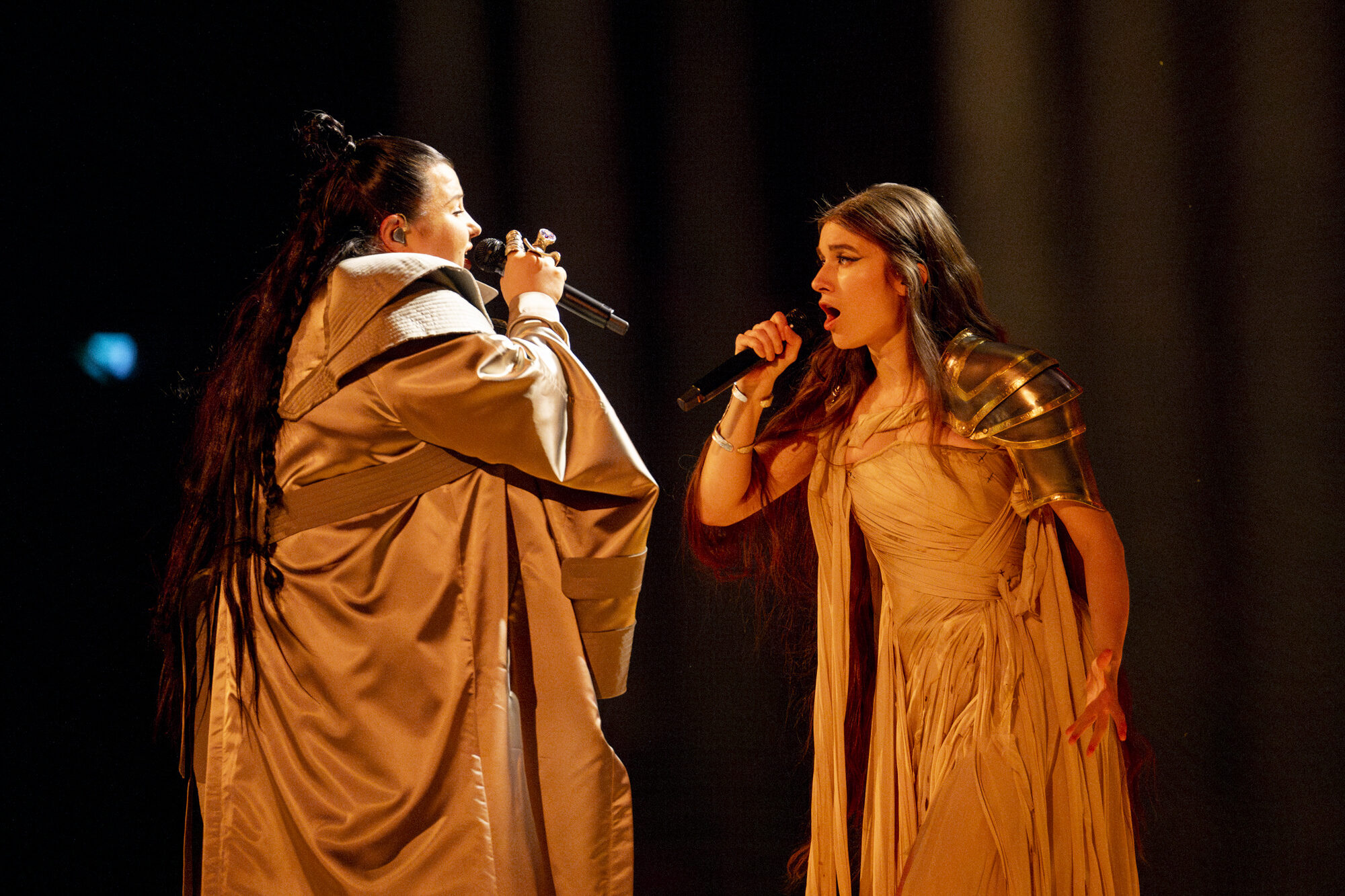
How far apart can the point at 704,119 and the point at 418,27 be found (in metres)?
0.69

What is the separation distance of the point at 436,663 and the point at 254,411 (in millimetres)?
442

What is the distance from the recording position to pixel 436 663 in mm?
1279

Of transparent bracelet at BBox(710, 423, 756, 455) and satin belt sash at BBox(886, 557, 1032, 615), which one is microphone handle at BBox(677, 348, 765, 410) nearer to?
transparent bracelet at BBox(710, 423, 756, 455)

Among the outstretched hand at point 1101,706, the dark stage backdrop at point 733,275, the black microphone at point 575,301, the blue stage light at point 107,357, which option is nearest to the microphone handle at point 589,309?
the black microphone at point 575,301

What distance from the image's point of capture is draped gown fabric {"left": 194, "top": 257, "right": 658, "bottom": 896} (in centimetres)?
123

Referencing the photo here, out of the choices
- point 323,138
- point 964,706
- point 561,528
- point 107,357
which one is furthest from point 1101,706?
point 107,357

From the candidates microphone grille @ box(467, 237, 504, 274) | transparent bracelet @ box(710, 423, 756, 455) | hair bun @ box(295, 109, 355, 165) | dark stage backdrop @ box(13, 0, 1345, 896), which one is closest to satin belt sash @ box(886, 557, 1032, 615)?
transparent bracelet @ box(710, 423, 756, 455)

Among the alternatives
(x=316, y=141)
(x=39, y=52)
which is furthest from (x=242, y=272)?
(x=316, y=141)

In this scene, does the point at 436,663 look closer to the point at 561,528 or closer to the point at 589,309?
the point at 561,528

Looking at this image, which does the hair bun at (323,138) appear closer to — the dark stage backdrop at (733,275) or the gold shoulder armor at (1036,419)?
the dark stage backdrop at (733,275)

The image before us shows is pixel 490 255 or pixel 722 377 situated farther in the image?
pixel 490 255

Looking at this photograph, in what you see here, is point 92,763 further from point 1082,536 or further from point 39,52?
point 1082,536

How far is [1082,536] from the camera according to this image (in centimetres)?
132

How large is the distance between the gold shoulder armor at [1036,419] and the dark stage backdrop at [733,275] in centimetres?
61
